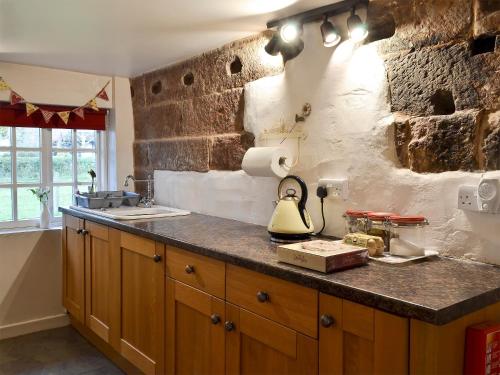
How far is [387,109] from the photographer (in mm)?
1757

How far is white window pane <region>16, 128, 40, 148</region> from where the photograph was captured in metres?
3.20

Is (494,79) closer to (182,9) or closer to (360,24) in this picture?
(360,24)

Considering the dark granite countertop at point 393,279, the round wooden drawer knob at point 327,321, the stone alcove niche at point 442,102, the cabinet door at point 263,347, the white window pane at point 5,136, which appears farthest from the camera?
the white window pane at point 5,136

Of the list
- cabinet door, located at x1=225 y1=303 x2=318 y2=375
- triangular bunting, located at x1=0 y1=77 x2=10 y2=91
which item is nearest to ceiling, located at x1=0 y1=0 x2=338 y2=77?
triangular bunting, located at x1=0 y1=77 x2=10 y2=91

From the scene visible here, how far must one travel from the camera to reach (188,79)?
2.95 meters

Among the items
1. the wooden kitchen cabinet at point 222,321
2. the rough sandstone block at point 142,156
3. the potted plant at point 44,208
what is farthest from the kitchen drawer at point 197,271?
the potted plant at point 44,208

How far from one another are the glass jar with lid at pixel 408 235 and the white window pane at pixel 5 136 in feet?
9.02

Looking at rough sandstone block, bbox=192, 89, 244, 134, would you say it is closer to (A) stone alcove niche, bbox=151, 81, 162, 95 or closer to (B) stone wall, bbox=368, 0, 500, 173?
(A) stone alcove niche, bbox=151, 81, 162, 95

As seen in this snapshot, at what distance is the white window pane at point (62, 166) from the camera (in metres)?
3.37

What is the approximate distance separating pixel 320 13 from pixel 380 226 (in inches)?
38.4

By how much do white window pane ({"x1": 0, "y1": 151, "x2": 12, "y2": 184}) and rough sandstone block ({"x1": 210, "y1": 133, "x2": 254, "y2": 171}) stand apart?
1.54m

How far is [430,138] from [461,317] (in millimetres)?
711

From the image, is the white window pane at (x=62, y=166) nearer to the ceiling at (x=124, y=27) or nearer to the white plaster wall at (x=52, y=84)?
Result: the white plaster wall at (x=52, y=84)

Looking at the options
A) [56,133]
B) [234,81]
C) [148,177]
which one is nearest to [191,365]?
[234,81]
